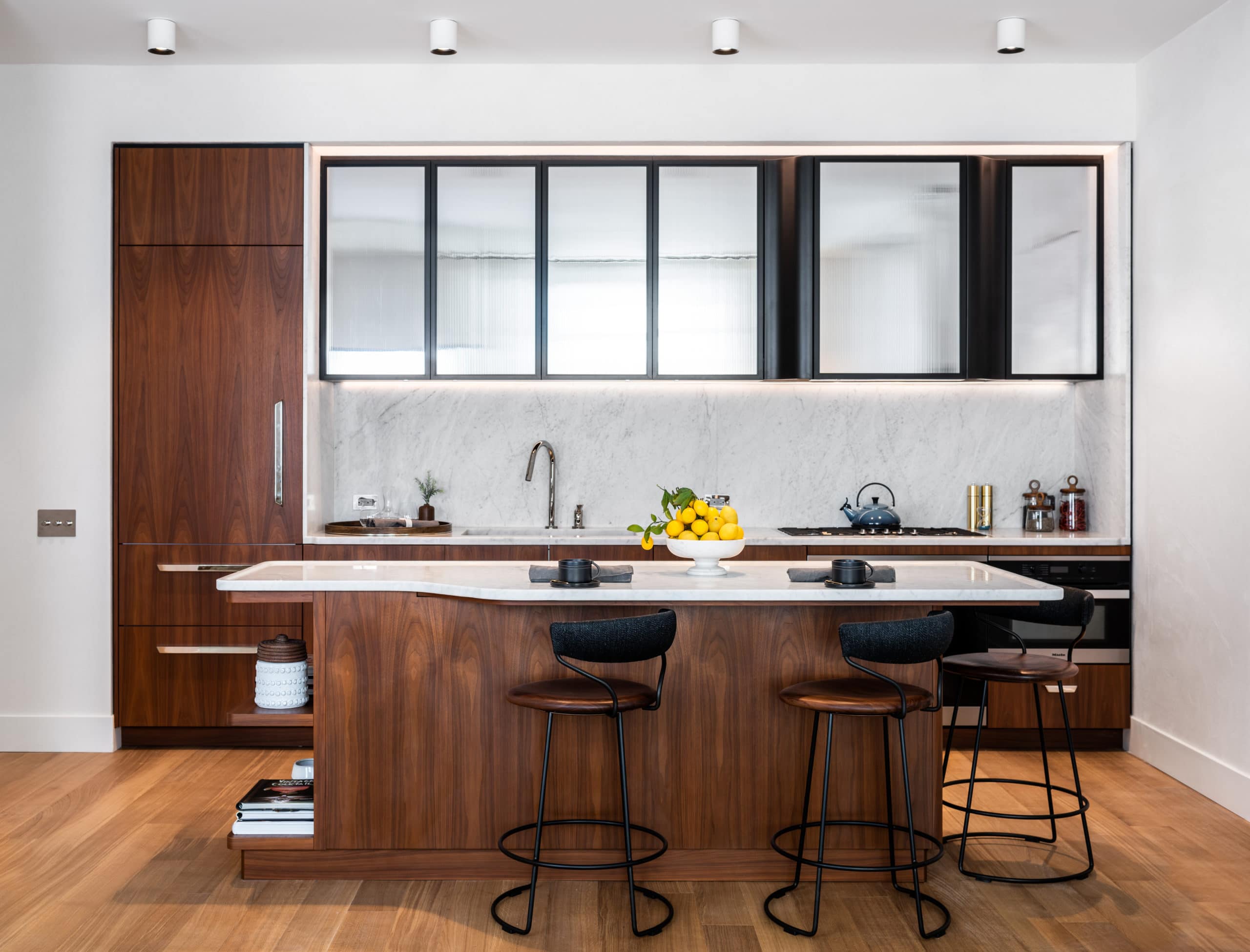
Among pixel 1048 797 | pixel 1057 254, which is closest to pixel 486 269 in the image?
pixel 1057 254

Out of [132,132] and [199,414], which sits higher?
[132,132]

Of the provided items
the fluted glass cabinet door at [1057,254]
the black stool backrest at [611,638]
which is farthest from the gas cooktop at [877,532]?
the black stool backrest at [611,638]

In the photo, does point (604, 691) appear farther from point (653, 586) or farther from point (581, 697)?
point (653, 586)

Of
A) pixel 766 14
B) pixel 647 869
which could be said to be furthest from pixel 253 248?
pixel 647 869

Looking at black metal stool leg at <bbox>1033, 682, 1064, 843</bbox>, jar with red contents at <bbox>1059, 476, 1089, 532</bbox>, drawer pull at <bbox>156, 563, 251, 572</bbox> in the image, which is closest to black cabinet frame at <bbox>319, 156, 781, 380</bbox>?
drawer pull at <bbox>156, 563, 251, 572</bbox>

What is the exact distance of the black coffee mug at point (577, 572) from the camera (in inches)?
116

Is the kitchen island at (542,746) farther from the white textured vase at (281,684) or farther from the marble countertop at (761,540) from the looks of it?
the marble countertop at (761,540)

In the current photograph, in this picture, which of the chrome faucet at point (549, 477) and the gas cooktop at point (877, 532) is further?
the chrome faucet at point (549, 477)

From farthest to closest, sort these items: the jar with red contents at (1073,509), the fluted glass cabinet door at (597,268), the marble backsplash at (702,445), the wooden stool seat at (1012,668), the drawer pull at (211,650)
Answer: the marble backsplash at (702,445)
the jar with red contents at (1073,509)
the fluted glass cabinet door at (597,268)
the drawer pull at (211,650)
the wooden stool seat at (1012,668)

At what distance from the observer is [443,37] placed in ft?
13.6

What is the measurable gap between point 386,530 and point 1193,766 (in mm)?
3605

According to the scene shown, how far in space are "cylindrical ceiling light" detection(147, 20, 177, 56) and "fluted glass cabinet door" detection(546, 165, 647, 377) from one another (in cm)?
167

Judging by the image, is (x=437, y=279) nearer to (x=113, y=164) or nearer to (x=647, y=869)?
(x=113, y=164)

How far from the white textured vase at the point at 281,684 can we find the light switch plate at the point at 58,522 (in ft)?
6.43
